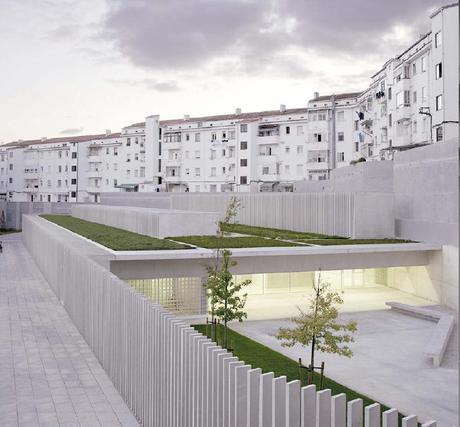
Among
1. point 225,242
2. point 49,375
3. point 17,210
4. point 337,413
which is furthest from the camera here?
point 17,210

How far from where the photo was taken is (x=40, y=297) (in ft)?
63.5

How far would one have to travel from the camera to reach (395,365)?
14305 millimetres

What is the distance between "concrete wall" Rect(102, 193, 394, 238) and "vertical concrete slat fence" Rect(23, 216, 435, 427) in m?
17.0

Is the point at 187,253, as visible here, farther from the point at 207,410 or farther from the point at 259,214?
the point at 259,214

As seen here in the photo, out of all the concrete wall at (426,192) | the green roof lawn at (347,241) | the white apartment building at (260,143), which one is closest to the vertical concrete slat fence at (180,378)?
the green roof lawn at (347,241)

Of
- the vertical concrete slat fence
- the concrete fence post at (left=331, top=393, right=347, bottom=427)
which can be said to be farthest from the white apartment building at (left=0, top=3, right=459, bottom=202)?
the concrete fence post at (left=331, top=393, right=347, bottom=427)

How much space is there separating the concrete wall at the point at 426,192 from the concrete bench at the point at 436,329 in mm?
3991

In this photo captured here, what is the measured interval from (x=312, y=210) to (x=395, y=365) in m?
17.5

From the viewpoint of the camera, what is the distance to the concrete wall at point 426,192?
23688mm

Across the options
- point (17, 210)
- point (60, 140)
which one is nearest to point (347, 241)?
point (17, 210)

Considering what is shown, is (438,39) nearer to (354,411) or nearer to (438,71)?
(438,71)

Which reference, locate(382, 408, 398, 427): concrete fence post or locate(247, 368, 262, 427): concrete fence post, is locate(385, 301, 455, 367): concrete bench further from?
locate(382, 408, 398, 427): concrete fence post

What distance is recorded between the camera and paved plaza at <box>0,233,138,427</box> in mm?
8656

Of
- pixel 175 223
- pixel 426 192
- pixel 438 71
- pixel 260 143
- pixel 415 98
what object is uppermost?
pixel 438 71
